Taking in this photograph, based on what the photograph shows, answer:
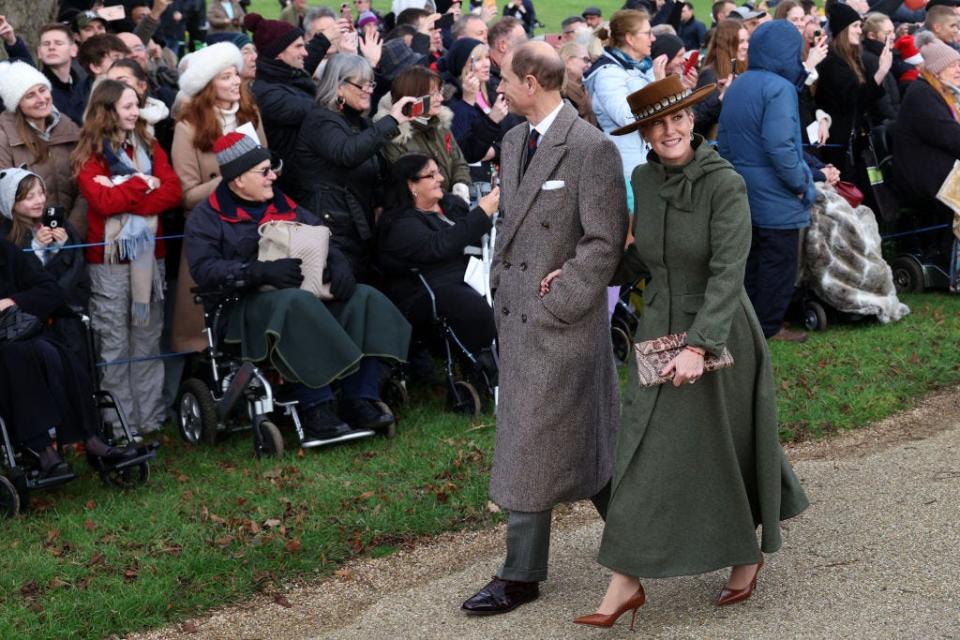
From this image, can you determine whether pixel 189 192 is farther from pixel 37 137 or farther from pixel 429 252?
pixel 429 252

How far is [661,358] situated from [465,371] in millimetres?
3716

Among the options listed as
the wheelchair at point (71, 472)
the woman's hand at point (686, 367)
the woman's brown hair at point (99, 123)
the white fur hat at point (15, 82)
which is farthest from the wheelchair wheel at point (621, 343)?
the woman's hand at point (686, 367)

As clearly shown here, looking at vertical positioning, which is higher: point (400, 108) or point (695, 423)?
point (400, 108)

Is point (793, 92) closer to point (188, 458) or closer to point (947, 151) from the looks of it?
point (947, 151)

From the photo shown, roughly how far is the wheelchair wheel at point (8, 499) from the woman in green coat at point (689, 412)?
10.3 ft

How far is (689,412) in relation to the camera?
5301 mm

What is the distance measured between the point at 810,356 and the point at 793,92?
1872 mm

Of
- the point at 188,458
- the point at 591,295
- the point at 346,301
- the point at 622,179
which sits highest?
the point at 622,179

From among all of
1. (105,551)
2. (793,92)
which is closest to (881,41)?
(793,92)

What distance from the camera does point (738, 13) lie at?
14.6 meters

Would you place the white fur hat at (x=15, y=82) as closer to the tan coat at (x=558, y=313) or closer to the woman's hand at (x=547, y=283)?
the tan coat at (x=558, y=313)

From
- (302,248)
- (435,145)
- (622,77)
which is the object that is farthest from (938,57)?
(302,248)

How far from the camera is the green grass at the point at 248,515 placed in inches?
236

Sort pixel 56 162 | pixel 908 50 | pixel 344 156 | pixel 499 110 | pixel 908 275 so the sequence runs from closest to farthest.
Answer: pixel 56 162 → pixel 344 156 → pixel 499 110 → pixel 908 275 → pixel 908 50
